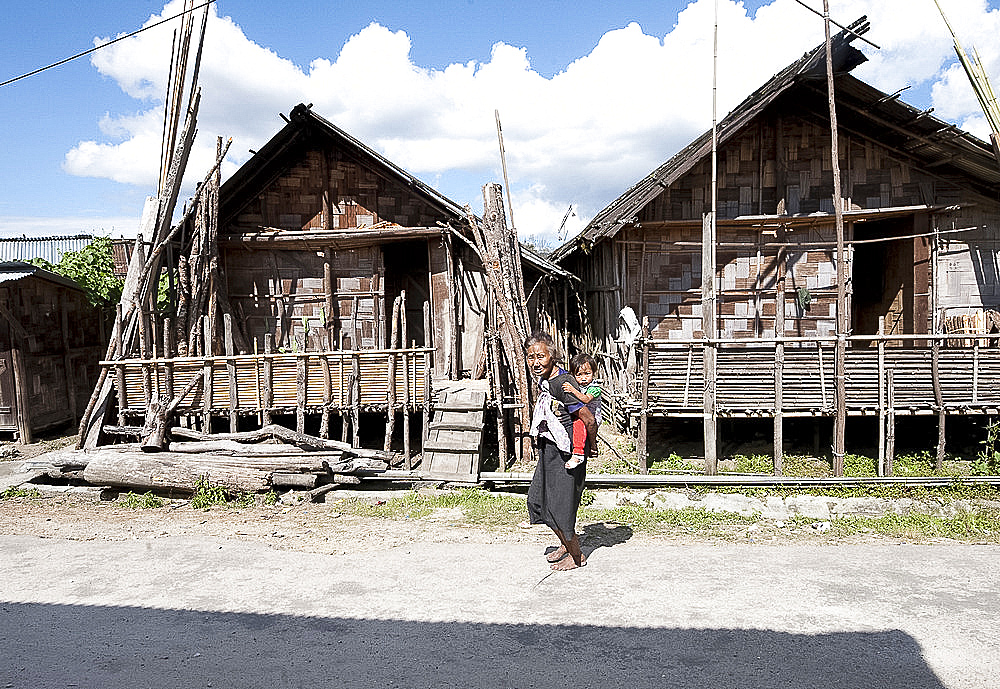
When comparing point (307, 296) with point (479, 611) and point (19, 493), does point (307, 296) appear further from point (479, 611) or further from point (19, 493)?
point (479, 611)

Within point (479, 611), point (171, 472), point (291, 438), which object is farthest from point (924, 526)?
point (171, 472)

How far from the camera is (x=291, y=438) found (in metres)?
8.91

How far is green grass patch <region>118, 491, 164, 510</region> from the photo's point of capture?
8.11 meters

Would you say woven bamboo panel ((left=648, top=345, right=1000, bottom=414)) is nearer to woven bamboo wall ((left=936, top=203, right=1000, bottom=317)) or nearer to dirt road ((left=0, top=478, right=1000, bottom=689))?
woven bamboo wall ((left=936, top=203, right=1000, bottom=317))

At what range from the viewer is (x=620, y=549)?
6332 mm

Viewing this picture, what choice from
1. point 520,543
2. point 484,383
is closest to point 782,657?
point 520,543

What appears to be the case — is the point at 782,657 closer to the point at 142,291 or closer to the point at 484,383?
the point at 484,383

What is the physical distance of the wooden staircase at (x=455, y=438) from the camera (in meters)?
8.71

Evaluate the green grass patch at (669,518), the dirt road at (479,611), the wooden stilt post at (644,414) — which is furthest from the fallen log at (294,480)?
the wooden stilt post at (644,414)

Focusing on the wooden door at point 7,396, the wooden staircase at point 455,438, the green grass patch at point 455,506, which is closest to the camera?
the green grass patch at point 455,506

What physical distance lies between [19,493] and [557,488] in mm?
7183

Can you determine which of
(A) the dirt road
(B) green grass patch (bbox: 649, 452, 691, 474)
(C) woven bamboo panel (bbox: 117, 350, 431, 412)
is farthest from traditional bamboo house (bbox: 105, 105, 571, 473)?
(A) the dirt road

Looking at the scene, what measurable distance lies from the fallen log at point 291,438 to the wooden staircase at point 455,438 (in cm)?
61

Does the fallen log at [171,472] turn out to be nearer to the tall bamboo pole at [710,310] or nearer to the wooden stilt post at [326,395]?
the wooden stilt post at [326,395]
